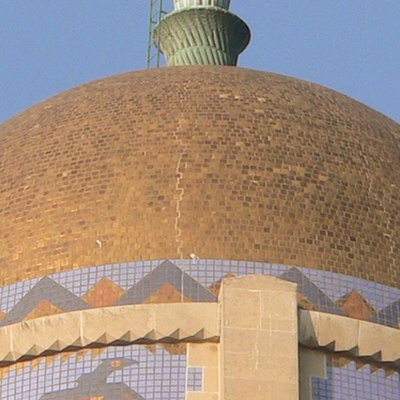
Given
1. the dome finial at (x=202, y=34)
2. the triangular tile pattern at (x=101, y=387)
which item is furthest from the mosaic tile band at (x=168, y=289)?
the dome finial at (x=202, y=34)

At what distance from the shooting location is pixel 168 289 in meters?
25.0

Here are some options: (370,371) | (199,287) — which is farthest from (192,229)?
(370,371)

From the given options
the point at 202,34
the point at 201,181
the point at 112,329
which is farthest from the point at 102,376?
the point at 202,34

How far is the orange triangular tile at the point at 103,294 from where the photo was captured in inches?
987

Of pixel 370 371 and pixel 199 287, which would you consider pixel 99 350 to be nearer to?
pixel 199 287

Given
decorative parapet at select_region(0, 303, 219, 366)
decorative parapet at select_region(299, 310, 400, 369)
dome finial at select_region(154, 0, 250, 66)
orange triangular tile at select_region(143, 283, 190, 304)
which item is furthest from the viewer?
dome finial at select_region(154, 0, 250, 66)

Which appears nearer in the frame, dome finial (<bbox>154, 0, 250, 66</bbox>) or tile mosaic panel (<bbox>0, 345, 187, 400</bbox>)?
tile mosaic panel (<bbox>0, 345, 187, 400</bbox>)

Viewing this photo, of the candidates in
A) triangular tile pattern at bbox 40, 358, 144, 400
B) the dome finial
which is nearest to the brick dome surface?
triangular tile pattern at bbox 40, 358, 144, 400

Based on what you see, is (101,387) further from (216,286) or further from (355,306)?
(355,306)

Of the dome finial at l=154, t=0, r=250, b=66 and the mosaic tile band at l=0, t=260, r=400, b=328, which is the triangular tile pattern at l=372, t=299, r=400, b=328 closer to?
the mosaic tile band at l=0, t=260, r=400, b=328

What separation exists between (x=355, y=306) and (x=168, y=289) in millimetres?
2040

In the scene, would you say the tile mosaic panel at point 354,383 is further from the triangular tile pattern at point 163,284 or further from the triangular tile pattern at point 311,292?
the triangular tile pattern at point 163,284

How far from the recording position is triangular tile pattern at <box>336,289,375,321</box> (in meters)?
25.3

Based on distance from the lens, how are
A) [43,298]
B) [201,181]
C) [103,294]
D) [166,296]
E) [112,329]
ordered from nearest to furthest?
[112,329], [166,296], [103,294], [43,298], [201,181]
